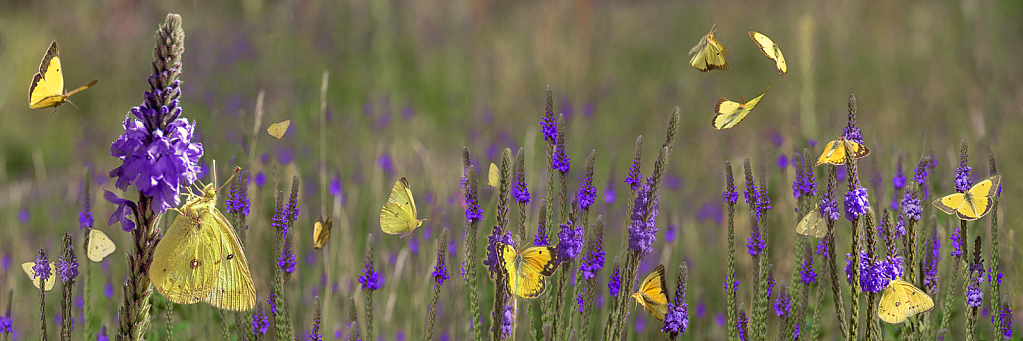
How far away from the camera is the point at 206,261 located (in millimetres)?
1877

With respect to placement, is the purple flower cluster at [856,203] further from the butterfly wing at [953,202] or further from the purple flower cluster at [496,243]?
the purple flower cluster at [496,243]

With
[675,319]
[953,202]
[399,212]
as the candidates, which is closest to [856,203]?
[953,202]

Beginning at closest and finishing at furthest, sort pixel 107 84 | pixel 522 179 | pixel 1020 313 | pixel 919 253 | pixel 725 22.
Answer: pixel 522 179, pixel 919 253, pixel 1020 313, pixel 107 84, pixel 725 22

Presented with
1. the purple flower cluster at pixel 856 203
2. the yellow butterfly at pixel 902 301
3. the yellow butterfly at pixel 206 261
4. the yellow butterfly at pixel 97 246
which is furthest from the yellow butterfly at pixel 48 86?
the yellow butterfly at pixel 902 301

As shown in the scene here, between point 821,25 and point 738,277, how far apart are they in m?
7.84

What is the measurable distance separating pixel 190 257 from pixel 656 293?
1.27 meters

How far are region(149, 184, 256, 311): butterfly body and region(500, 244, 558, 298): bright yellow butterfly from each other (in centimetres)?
68

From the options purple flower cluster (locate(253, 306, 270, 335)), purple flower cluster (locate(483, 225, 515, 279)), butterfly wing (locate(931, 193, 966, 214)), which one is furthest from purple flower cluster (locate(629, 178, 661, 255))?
purple flower cluster (locate(253, 306, 270, 335))

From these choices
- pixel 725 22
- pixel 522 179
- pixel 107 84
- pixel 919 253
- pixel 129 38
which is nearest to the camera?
pixel 522 179

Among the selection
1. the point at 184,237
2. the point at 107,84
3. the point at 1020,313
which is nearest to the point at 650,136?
the point at 1020,313

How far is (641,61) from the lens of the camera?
421 inches

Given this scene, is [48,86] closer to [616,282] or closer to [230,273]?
[230,273]

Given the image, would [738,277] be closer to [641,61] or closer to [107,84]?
[641,61]

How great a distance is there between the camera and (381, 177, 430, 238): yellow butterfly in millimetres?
2506
